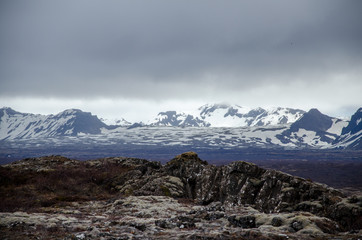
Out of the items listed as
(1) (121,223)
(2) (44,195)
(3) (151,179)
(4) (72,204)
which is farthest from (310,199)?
(2) (44,195)

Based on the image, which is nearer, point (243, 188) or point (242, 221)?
point (242, 221)

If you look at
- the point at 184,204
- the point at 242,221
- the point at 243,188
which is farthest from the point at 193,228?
the point at 243,188

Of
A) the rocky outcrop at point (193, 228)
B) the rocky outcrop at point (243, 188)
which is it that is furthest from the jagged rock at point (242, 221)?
the rocky outcrop at point (243, 188)

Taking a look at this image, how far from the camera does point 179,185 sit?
4047cm

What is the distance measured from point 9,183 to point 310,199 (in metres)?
40.0

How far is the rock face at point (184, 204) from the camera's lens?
17.7 m

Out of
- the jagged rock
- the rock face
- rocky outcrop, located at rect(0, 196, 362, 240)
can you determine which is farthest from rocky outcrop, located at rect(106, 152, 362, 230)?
the jagged rock

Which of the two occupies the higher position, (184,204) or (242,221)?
(242,221)

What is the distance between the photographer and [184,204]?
1273 inches

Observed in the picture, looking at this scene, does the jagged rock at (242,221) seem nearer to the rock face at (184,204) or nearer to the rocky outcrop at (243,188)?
the rock face at (184,204)

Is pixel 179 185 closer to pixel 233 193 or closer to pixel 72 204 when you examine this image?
pixel 233 193

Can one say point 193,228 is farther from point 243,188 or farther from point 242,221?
point 243,188

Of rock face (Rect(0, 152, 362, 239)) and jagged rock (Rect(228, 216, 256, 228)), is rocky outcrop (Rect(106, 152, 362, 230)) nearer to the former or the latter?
rock face (Rect(0, 152, 362, 239))

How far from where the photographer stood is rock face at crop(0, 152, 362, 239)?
17.7 metres
